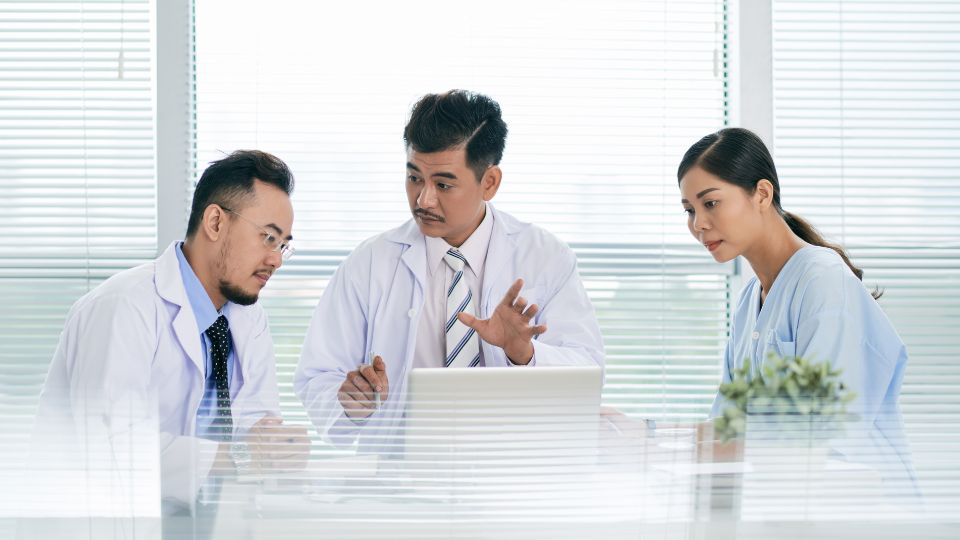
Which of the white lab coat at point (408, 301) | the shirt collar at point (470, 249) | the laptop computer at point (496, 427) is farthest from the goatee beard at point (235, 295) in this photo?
the laptop computer at point (496, 427)

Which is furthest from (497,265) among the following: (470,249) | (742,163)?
(742,163)

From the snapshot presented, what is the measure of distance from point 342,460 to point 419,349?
1.23m

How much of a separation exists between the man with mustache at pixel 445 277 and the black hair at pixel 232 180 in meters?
0.45

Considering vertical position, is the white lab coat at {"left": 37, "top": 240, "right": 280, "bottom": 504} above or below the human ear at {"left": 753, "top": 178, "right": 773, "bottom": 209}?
below

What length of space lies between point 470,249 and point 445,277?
110 millimetres

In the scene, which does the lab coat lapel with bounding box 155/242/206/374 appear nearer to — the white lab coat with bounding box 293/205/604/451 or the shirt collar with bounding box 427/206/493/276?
the white lab coat with bounding box 293/205/604/451

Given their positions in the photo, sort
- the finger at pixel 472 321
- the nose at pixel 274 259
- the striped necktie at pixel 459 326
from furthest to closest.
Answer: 1. the striped necktie at pixel 459 326
2. the nose at pixel 274 259
3. the finger at pixel 472 321

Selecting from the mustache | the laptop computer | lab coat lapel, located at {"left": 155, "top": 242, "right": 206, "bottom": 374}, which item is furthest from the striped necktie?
the laptop computer

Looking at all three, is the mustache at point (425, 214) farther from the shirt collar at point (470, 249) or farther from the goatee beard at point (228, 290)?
the goatee beard at point (228, 290)

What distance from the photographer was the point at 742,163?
2.06m

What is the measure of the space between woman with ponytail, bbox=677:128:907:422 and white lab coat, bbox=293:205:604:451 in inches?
16.3

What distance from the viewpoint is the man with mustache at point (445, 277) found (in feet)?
7.47

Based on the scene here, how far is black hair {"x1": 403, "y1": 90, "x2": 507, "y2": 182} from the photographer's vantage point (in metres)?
2.31

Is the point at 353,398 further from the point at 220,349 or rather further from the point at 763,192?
the point at 763,192
